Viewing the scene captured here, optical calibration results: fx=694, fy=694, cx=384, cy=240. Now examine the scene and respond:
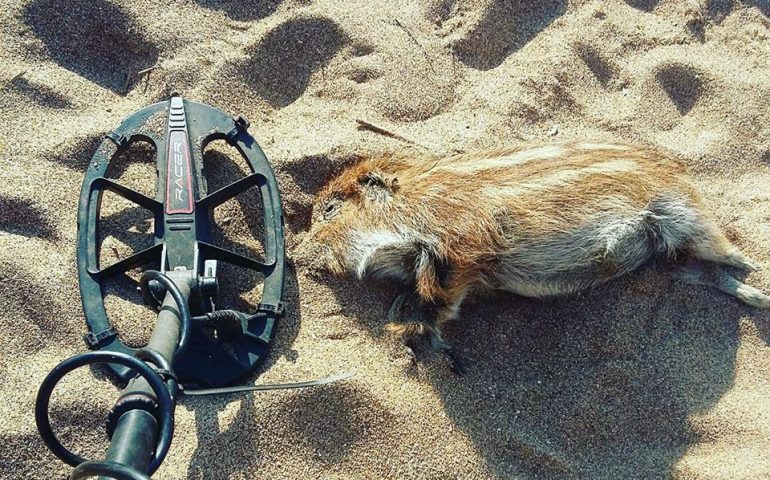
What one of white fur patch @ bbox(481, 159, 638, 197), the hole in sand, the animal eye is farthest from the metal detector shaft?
the hole in sand

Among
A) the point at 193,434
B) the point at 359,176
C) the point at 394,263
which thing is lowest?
the point at 193,434

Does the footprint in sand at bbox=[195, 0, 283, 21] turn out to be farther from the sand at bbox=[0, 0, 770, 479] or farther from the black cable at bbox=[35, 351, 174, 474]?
the black cable at bbox=[35, 351, 174, 474]

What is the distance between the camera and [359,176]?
358 centimetres

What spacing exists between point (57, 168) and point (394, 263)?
172 cm

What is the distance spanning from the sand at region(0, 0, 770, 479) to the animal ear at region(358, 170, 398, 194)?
9.0 inches

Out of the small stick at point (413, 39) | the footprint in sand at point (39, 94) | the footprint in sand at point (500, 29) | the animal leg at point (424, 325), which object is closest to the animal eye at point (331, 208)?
the animal leg at point (424, 325)

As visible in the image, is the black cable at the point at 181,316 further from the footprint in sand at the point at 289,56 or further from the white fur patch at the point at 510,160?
the footprint in sand at the point at 289,56

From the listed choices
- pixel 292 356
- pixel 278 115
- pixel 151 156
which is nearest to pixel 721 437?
pixel 292 356

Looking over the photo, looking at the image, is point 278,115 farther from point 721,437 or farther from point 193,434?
point 721,437

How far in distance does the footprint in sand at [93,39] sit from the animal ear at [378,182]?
4.46ft

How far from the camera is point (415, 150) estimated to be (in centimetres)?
378

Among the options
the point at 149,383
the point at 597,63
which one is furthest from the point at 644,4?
the point at 149,383

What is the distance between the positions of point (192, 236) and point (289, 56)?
4.34 feet

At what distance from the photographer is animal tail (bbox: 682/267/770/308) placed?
11.4 ft
